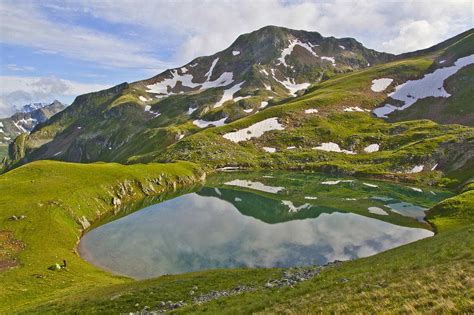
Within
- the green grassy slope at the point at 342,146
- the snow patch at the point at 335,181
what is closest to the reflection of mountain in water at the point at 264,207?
the snow patch at the point at 335,181

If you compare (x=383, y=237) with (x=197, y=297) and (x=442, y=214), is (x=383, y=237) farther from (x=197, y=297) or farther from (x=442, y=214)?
(x=197, y=297)

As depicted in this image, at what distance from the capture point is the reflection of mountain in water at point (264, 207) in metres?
88.7

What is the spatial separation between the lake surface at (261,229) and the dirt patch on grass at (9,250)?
35.7ft

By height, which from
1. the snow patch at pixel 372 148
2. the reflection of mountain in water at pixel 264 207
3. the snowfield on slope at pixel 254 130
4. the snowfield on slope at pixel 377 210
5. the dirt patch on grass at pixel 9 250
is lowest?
the snowfield on slope at pixel 377 210

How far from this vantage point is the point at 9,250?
5950cm

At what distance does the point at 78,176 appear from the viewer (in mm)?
100312

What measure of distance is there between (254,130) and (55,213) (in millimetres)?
128717

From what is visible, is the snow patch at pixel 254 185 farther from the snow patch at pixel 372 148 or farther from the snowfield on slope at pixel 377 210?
the snow patch at pixel 372 148

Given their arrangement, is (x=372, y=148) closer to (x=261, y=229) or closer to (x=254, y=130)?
(x=254, y=130)

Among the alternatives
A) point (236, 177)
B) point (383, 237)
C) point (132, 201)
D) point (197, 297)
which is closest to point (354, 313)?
point (197, 297)

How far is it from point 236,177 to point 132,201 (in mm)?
50221

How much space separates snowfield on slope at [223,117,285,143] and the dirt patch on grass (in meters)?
128

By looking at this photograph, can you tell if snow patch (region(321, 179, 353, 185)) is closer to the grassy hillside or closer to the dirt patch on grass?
the grassy hillside

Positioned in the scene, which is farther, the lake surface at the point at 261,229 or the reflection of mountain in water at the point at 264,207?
the reflection of mountain in water at the point at 264,207
